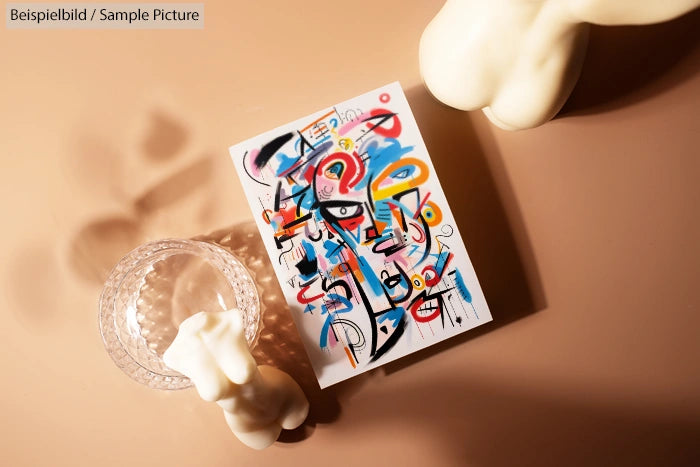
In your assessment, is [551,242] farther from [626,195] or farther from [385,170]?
[385,170]

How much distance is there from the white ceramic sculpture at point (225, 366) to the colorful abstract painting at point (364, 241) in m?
0.06

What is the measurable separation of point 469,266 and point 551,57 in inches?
7.9

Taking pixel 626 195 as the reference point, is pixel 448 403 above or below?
below

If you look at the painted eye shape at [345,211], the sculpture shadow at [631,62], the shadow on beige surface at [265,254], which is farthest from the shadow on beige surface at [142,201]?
the sculpture shadow at [631,62]

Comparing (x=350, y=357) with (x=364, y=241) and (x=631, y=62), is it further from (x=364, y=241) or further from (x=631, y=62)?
(x=631, y=62)

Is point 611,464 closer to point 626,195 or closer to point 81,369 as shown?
point 626,195

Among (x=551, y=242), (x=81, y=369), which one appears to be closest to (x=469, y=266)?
(x=551, y=242)

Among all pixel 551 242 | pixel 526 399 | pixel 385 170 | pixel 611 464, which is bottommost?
pixel 611 464

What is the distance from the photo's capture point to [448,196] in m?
0.56

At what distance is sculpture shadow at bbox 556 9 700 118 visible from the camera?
0.57 meters

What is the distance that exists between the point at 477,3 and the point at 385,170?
165 millimetres

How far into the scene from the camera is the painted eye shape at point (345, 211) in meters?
0.51

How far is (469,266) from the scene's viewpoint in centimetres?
51

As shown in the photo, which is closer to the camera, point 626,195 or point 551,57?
point 551,57
